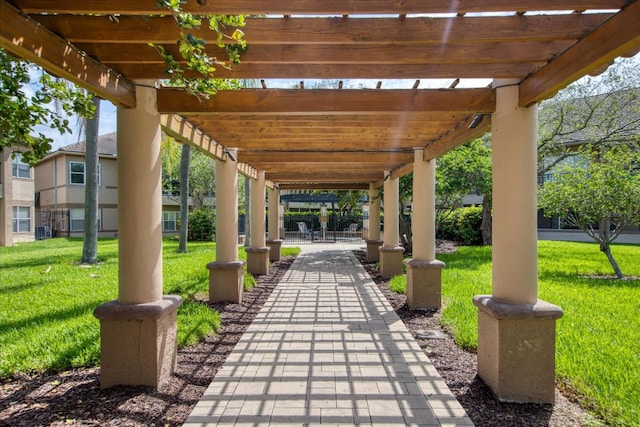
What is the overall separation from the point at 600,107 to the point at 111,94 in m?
18.5

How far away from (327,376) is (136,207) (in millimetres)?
2603

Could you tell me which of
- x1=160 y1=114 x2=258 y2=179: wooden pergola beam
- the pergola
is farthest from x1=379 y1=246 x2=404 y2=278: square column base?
the pergola

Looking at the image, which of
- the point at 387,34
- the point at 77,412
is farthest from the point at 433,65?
the point at 77,412

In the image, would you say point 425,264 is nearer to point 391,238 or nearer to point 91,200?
point 391,238

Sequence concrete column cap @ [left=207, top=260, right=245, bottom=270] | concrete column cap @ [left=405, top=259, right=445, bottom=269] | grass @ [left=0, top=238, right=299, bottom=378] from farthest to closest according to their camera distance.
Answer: concrete column cap @ [left=207, top=260, right=245, bottom=270] < concrete column cap @ [left=405, top=259, right=445, bottom=269] < grass @ [left=0, top=238, right=299, bottom=378]

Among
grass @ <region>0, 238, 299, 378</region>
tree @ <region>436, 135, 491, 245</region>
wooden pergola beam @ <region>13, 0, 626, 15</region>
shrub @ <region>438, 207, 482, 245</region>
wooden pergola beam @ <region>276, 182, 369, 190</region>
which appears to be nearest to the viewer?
wooden pergola beam @ <region>13, 0, 626, 15</region>

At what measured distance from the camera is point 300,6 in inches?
107

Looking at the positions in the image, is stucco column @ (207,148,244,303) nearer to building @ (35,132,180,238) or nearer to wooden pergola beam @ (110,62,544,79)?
wooden pergola beam @ (110,62,544,79)

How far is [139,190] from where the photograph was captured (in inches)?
155

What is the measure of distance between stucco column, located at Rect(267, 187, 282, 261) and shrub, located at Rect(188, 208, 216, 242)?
9.81 m

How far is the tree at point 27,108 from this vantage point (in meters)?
3.88

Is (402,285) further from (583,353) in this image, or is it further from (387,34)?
(387,34)

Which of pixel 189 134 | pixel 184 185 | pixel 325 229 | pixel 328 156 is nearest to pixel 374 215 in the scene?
pixel 328 156

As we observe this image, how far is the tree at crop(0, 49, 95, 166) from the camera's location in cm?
388
